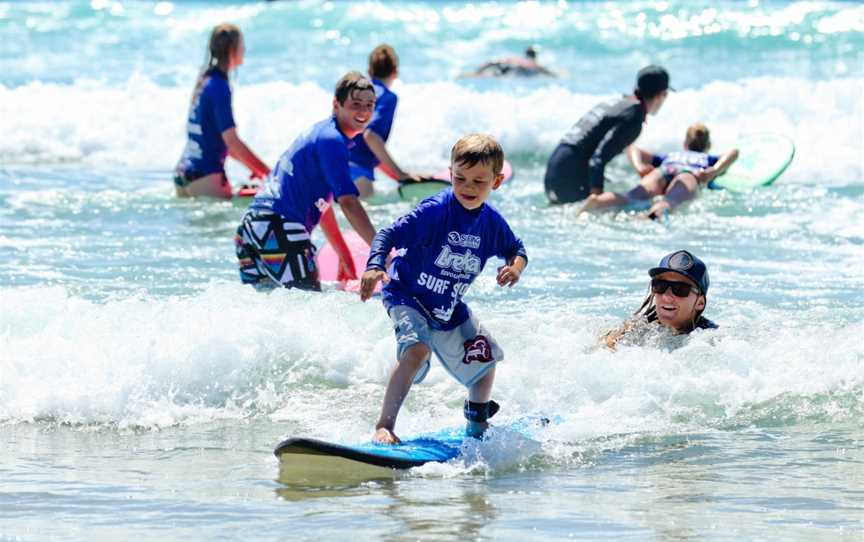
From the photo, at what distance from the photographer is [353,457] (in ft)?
16.4

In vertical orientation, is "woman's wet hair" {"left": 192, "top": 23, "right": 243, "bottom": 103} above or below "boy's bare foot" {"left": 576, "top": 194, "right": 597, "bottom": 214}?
above

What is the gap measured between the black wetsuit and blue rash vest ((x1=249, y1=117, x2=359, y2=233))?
5041 millimetres

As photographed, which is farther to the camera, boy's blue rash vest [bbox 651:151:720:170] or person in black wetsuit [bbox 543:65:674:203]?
boy's blue rash vest [bbox 651:151:720:170]

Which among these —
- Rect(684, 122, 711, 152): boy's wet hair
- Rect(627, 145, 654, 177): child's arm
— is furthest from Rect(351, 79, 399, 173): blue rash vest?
Rect(684, 122, 711, 152): boy's wet hair

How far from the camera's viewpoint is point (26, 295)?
7391 millimetres

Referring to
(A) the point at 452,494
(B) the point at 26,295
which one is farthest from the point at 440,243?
(B) the point at 26,295

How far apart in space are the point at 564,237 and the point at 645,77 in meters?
1.63

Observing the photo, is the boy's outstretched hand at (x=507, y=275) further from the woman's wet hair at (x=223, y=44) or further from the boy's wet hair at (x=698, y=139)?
the boy's wet hair at (x=698, y=139)

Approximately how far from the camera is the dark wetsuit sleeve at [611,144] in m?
11.8

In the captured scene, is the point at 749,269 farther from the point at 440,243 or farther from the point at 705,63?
the point at 705,63

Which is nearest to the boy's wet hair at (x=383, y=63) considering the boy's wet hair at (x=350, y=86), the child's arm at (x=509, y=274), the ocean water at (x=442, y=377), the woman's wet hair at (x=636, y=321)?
the ocean water at (x=442, y=377)

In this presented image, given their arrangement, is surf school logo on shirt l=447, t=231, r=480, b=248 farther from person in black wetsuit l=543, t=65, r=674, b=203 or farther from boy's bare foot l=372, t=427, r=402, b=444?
person in black wetsuit l=543, t=65, r=674, b=203

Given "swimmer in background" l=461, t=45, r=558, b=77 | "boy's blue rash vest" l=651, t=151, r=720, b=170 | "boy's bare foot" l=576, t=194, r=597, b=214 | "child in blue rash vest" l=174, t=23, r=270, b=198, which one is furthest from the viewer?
"swimmer in background" l=461, t=45, r=558, b=77

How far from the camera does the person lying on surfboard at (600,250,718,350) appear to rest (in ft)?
21.1
